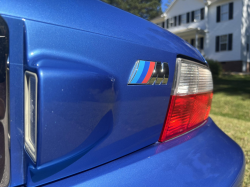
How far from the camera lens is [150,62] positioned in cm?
89

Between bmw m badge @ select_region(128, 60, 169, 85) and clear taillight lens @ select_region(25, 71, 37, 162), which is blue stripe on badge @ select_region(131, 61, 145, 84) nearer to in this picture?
bmw m badge @ select_region(128, 60, 169, 85)

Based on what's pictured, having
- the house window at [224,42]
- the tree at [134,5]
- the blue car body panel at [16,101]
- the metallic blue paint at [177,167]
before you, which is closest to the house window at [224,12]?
the house window at [224,42]

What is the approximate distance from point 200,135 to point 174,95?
1.05 feet

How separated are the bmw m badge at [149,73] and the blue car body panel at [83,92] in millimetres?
20

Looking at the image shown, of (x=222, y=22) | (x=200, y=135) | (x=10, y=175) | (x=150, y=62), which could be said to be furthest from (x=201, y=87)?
(x=222, y=22)

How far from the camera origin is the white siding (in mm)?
16797

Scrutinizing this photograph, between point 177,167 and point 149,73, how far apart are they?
417 mm

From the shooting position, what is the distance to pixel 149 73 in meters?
0.88

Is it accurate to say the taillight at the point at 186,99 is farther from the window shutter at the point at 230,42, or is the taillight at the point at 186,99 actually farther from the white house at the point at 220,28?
the window shutter at the point at 230,42

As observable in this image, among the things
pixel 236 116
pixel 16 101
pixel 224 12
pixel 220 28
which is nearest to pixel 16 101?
pixel 16 101

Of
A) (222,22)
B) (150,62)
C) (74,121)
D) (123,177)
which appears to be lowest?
(123,177)

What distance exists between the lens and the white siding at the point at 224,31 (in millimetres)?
16797

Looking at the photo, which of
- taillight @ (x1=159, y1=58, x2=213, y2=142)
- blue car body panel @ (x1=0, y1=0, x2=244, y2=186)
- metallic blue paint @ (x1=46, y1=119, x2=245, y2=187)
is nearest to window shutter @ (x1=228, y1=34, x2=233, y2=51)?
taillight @ (x1=159, y1=58, x2=213, y2=142)

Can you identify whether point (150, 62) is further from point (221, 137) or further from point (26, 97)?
point (221, 137)
